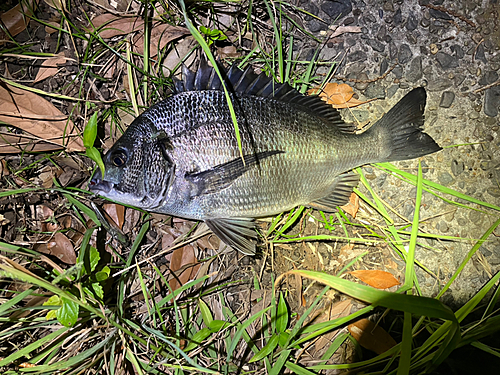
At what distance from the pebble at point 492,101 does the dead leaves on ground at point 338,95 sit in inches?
32.8

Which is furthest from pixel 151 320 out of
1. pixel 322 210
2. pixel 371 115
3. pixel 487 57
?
pixel 487 57

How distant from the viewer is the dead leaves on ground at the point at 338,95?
2418mm

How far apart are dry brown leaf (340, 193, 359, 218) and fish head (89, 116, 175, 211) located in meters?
1.25

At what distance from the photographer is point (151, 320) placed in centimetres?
231

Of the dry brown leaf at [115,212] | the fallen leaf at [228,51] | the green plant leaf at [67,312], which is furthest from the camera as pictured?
the fallen leaf at [228,51]

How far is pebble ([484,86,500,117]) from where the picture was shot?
7.82 feet

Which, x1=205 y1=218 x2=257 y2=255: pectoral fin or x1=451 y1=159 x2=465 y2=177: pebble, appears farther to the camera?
x1=451 y1=159 x2=465 y2=177: pebble

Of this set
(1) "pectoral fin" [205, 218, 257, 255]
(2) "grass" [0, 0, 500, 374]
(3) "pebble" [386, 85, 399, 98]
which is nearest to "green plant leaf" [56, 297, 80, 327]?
(2) "grass" [0, 0, 500, 374]

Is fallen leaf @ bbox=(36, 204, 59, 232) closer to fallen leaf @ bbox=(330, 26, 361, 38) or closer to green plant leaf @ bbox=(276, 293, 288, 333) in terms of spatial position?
green plant leaf @ bbox=(276, 293, 288, 333)

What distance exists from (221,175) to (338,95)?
110cm

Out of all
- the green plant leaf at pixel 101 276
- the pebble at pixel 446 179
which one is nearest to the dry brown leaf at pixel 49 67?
the green plant leaf at pixel 101 276

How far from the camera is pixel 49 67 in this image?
2.33 meters

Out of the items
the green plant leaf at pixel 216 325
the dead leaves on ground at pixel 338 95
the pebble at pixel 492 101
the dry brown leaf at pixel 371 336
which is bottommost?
the dry brown leaf at pixel 371 336

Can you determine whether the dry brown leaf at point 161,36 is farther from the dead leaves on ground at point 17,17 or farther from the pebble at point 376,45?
the pebble at point 376,45
